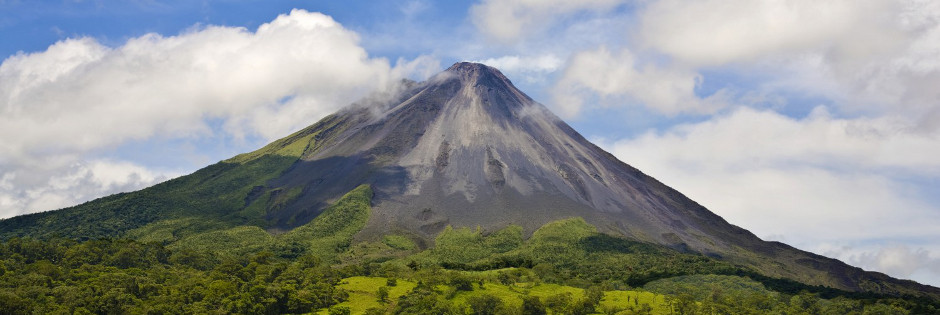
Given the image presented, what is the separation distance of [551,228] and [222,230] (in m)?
85.4

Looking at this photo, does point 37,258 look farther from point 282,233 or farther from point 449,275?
point 449,275

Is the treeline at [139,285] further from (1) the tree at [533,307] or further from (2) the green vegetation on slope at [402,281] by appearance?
(1) the tree at [533,307]

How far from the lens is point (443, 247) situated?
17062cm

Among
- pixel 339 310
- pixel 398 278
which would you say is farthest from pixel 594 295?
pixel 339 310

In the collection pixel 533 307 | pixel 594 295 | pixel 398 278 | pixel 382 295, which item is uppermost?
pixel 594 295

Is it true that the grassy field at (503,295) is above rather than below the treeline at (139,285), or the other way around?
above

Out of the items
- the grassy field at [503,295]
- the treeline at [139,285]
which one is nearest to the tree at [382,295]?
the grassy field at [503,295]

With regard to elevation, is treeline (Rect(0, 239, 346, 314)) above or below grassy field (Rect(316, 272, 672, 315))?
below

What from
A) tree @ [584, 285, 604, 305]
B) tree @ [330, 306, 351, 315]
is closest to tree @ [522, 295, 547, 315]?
tree @ [584, 285, 604, 305]

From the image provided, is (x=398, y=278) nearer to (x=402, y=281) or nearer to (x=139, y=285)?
(x=402, y=281)

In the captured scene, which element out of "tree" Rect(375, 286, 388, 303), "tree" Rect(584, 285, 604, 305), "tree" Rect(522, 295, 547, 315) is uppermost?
"tree" Rect(584, 285, 604, 305)

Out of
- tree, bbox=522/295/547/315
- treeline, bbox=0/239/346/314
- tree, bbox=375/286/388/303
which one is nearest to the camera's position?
treeline, bbox=0/239/346/314

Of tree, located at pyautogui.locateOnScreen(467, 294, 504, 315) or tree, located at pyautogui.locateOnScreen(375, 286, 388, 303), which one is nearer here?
tree, located at pyautogui.locateOnScreen(467, 294, 504, 315)

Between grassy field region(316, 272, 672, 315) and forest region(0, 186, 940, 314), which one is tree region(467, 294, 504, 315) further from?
grassy field region(316, 272, 672, 315)
